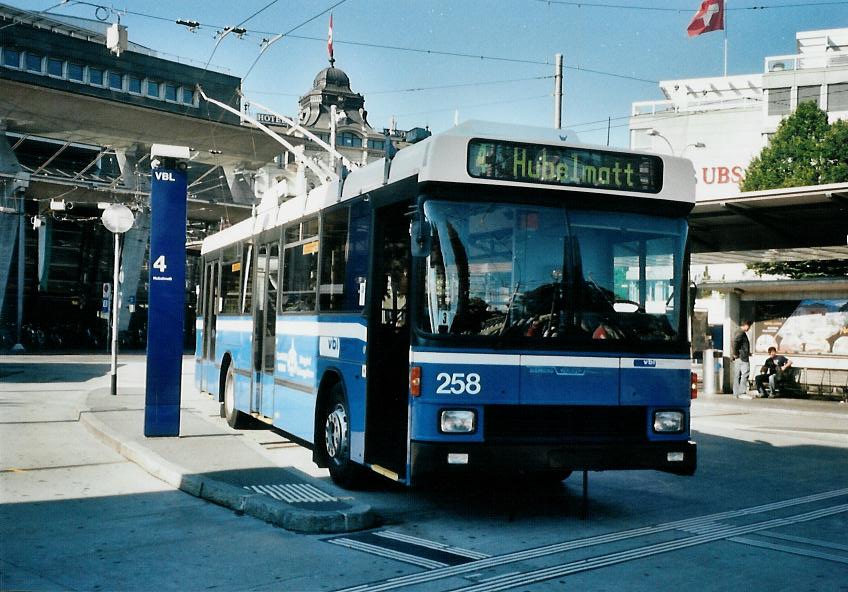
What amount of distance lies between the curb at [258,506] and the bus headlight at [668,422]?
2.48 metres

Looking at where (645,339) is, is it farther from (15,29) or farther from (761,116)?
(761,116)

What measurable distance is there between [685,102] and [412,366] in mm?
80371

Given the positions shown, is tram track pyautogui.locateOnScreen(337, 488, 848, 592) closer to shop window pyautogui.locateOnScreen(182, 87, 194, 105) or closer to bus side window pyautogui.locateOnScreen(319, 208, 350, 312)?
bus side window pyautogui.locateOnScreen(319, 208, 350, 312)

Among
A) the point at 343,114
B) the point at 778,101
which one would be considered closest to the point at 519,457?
the point at 778,101

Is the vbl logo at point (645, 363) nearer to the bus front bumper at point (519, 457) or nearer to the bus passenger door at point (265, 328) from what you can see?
the bus front bumper at point (519, 457)

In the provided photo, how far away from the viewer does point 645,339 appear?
8086 millimetres

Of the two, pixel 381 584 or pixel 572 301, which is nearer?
pixel 381 584

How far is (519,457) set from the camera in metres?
7.58

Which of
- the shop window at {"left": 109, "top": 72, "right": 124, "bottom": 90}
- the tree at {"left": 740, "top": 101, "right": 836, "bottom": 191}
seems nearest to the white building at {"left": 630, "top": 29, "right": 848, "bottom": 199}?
the tree at {"left": 740, "top": 101, "right": 836, "bottom": 191}

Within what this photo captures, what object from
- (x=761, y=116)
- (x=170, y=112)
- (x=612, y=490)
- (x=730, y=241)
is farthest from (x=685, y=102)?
(x=612, y=490)

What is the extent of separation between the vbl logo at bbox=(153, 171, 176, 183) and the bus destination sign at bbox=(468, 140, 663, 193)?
569 centimetres

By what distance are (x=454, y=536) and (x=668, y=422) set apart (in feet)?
6.86

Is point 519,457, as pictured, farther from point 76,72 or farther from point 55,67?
point 76,72

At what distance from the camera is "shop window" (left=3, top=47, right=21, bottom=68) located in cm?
5009
